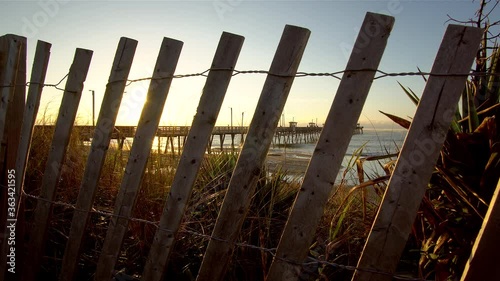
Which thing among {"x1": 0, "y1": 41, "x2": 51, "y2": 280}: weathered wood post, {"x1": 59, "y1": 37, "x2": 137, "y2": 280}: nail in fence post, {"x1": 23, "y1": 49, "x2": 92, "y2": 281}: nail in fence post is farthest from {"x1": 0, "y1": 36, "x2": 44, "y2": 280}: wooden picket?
{"x1": 59, "y1": 37, "x2": 137, "y2": 280}: nail in fence post

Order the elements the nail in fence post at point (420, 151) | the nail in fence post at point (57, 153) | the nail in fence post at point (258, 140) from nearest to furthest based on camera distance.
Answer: the nail in fence post at point (420, 151) → the nail in fence post at point (258, 140) → the nail in fence post at point (57, 153)

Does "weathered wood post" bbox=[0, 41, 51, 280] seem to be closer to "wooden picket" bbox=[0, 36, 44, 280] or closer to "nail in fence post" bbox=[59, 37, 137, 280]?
"wooden picket" bbox=[0, 36, 44, 280]

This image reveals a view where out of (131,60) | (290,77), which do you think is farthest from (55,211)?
(290,77)

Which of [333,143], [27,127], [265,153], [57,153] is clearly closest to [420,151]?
[333,143]

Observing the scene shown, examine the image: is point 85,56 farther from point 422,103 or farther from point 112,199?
point 422,103

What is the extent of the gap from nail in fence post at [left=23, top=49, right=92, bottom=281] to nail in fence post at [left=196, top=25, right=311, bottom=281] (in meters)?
1.33

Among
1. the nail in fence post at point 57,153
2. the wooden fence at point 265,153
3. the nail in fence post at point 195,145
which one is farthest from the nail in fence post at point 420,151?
the nail in fence post at point 57,153

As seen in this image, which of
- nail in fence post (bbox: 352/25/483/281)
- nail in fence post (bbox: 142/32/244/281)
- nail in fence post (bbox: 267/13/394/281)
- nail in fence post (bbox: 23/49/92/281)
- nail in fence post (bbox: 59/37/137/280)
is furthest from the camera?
nail in fence post (bbox: 23/49/92/281)

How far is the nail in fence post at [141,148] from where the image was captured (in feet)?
5.99

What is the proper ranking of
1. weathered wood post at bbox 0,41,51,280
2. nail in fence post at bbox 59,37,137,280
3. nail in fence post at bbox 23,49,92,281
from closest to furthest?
nail in fence post at bbox 59,37,137,280, nail in fence post at bbox 23,49,92,281, weathered wood post at bbox 0,41,51,280

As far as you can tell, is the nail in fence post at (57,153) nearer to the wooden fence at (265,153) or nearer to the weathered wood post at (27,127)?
the wooden fence at (265,153)

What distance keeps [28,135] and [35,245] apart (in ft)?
2.63

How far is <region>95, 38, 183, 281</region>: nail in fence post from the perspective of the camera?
71.9 inches

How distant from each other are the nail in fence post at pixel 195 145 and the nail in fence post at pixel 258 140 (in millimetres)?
240
